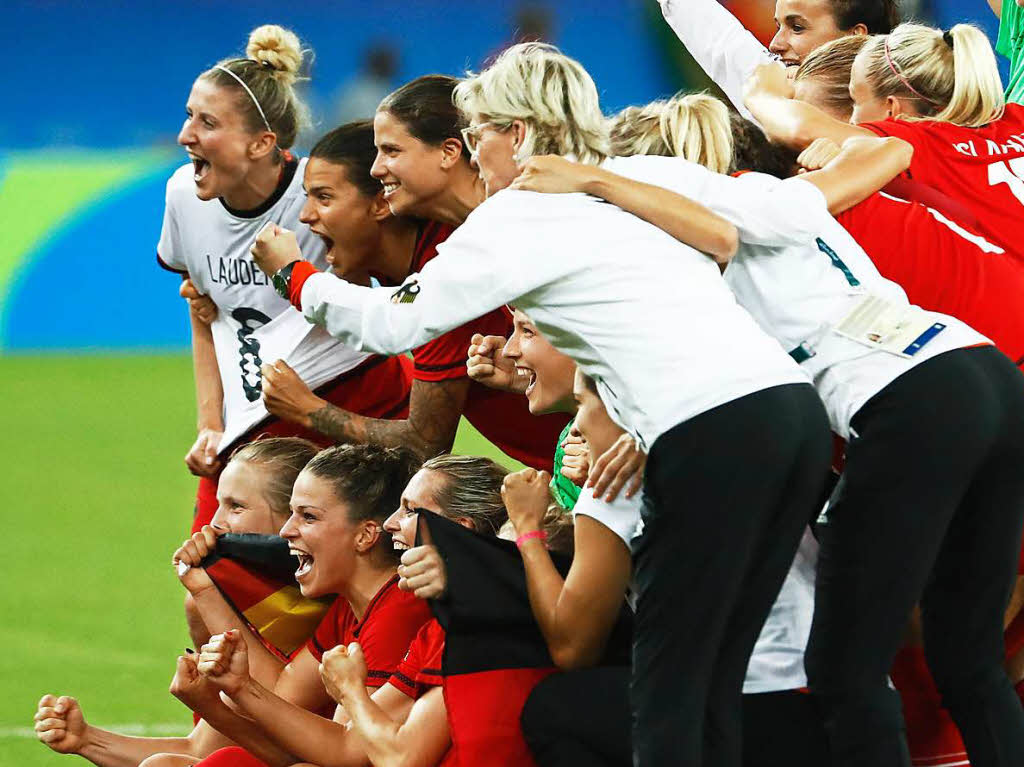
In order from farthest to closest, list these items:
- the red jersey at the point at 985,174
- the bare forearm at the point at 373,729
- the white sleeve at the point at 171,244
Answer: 1. the white sleeve at the point at 171,244
2. the red jersey at the point at 985,174
3. the bare forearm at the point at 373,729

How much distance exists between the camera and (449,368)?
3.99 m

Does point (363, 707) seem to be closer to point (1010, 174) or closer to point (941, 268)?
point (941, 268)

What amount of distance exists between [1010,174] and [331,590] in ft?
6.01

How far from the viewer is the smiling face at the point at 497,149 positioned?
300 centimetres

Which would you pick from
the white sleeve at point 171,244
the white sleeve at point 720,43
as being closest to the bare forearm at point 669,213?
the white sleeve at point 720,43

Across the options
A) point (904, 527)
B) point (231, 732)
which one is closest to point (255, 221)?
point (231, 732)

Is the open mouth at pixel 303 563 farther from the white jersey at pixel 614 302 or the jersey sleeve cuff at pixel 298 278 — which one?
the white jersey at pixel 614 302

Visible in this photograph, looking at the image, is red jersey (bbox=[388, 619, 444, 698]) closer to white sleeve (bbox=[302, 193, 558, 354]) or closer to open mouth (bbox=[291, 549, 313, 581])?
open mouth (bbox=[291, 549, 313, 581])

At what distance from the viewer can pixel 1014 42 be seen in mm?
4793

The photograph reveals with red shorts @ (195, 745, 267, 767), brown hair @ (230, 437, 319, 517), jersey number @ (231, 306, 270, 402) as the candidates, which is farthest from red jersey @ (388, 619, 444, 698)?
jersey number @ (231, 306, 270, 402)

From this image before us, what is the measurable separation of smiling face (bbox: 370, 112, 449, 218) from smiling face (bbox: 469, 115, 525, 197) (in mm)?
775

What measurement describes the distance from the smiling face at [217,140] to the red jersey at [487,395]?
1.98 feet

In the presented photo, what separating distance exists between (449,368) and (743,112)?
1276 millimetres

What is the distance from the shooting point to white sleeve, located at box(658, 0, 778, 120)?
14.6 feet
